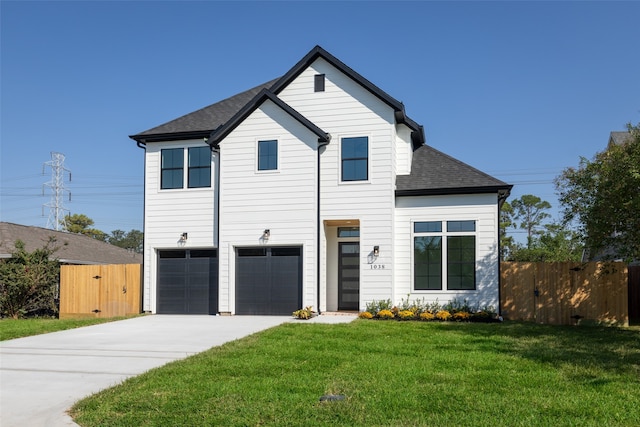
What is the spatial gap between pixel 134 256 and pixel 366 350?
26.8m

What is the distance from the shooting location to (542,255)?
32500 millimetres

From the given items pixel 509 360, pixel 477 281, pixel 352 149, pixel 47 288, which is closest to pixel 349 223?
pixel 352 149

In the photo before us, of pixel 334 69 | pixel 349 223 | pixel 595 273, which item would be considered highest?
pixel 334 69

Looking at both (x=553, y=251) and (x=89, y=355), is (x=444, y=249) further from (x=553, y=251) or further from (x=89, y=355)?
(x=553, y=251)

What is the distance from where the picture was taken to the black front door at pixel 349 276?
18172mm

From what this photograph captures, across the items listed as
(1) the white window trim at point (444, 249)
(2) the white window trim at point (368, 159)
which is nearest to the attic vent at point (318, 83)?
(2) the white window trim at point (368, 159)

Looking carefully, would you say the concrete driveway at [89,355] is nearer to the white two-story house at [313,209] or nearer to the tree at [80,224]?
the white two-story house at [313,209]

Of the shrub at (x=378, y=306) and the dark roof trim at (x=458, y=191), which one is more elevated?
the dark roof trim at (x=458, y=191)

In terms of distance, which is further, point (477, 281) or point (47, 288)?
point (47, 288)

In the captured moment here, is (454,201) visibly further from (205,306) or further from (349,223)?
(205,306)

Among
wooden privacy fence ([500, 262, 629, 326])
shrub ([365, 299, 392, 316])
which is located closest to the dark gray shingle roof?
shrub ([365, 299, 392, 316])

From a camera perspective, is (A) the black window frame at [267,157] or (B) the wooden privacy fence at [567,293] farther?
(A) the black window frame at [267,157]

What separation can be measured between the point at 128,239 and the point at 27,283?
66935 millimetres

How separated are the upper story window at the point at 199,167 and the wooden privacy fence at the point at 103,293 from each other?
→ 346 cm
